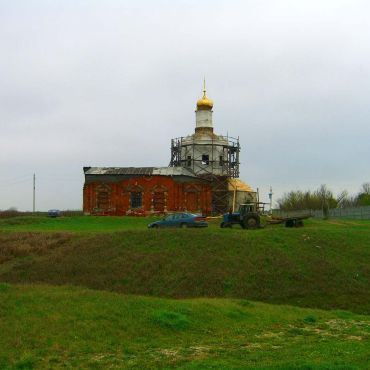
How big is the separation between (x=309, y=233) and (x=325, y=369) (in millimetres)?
21321

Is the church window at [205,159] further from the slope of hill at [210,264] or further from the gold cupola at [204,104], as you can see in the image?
the slope of hill at [210,264]

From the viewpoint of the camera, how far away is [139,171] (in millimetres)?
57656

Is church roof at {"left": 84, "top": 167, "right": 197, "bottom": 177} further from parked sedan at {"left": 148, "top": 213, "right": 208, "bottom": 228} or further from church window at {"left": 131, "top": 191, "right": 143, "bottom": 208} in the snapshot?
parked sedan at {"left": 148, "top": 213, "right": 208, "bottom": 228}

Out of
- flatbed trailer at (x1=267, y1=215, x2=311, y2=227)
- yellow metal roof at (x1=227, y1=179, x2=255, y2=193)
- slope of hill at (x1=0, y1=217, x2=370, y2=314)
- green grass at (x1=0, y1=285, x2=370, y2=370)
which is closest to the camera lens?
green grass at (x1=0, y1=285, x2=370, y2=370)

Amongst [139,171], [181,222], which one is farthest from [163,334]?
[139,171]

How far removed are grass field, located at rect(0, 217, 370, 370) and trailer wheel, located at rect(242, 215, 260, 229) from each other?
5.38m

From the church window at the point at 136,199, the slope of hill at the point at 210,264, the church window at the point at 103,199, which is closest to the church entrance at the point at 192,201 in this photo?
the church window at the point at 136,199

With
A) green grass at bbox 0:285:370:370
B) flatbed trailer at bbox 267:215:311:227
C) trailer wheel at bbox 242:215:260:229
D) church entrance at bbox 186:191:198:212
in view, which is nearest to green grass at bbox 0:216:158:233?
church entrance at bbox 186:191:198:212

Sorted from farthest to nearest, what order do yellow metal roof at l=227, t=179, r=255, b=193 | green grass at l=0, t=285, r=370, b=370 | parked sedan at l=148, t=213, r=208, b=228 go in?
yellow metal roof at l=227, t=179, r=255, b=193
parked sedan at l=148, t=213, r=208, b=228
green grass at l=0, t=285, r=370, b=370

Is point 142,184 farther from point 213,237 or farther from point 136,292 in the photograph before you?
point 136,292

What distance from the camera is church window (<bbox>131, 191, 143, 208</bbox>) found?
184ft

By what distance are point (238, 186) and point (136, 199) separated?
13.0 metres

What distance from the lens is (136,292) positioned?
78.6ft

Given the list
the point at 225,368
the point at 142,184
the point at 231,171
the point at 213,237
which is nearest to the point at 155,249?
the point at 213,237
